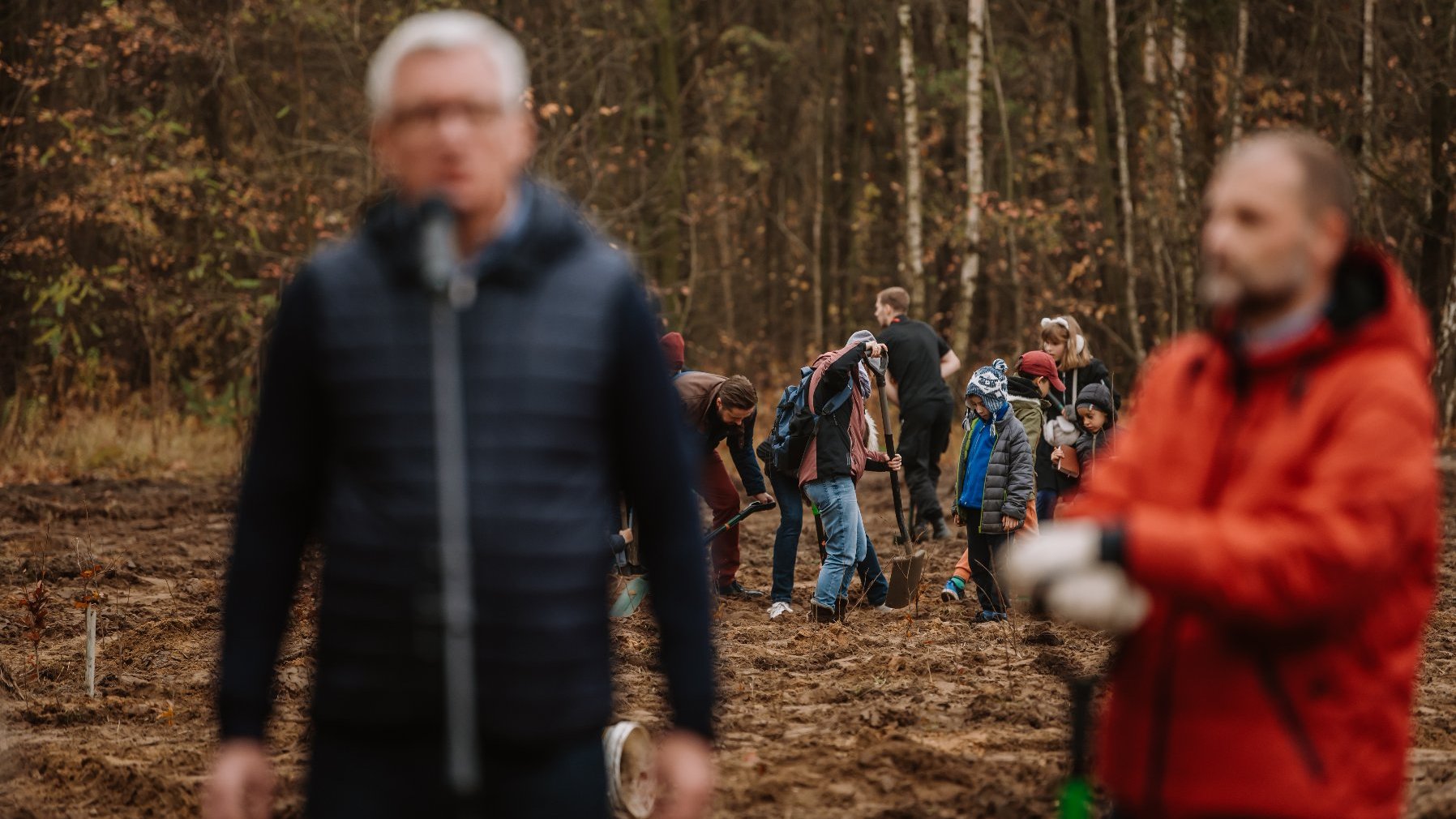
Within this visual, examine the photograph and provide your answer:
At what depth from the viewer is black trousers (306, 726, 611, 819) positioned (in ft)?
7.73

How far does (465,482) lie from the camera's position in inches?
92.0

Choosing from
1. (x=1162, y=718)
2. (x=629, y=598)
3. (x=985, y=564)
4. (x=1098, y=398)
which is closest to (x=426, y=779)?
(x=1162, y=718)

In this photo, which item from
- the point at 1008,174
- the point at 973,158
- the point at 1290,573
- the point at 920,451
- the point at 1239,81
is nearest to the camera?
the point at 1290,573

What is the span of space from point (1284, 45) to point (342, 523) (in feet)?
83.4

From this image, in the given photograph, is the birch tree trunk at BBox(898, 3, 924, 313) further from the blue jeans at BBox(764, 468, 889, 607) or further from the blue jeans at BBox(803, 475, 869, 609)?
the blue jeans at BBox(803, 475, 869, 609)

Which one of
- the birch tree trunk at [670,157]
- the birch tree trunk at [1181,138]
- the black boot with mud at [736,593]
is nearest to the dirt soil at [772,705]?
the black boot with mud at [736,593]

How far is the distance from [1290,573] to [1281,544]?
0.14 ft

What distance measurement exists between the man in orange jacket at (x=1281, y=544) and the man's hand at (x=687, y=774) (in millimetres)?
552

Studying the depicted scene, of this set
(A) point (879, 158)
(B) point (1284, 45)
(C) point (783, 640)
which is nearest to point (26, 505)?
(C) point (783, 640)

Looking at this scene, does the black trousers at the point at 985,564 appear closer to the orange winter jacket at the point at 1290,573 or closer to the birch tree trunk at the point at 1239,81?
the orange winter jacket at the point at 1290,573

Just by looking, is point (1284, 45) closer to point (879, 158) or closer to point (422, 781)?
Result: point (879, 158)

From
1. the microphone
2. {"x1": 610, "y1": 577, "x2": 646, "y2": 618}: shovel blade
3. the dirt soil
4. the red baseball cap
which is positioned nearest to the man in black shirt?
the dirt soil

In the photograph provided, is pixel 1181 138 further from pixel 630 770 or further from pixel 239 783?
pixel 239 783

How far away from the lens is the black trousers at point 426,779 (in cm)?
236
